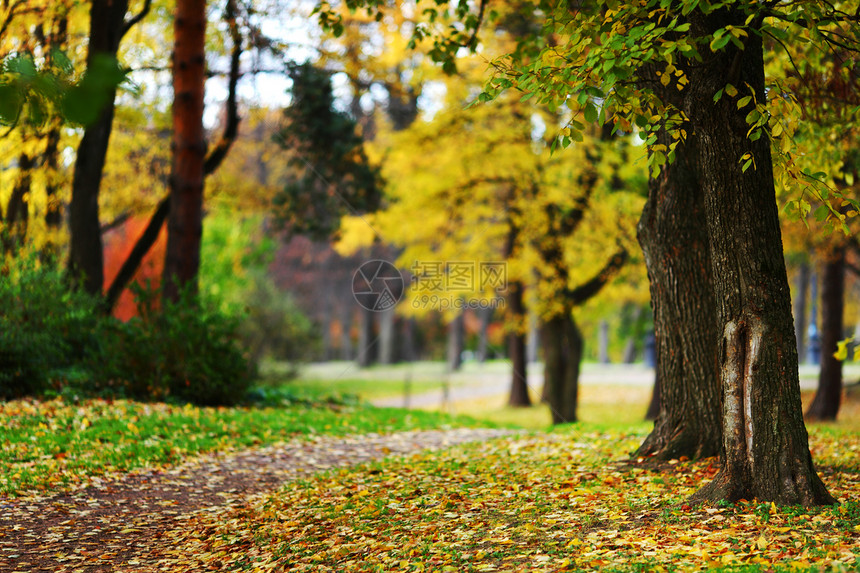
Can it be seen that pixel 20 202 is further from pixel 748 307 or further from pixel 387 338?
pixel 387 338

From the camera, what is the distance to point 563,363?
539 inches

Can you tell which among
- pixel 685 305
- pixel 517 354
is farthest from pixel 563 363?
pixel 685 305

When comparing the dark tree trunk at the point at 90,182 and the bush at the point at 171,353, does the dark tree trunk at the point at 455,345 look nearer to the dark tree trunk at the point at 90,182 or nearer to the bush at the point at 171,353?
the dark tree trunk at the point at 90,182

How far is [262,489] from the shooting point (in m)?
5.94

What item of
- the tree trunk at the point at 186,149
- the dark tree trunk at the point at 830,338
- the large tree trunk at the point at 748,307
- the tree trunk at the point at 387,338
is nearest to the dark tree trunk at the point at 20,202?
the tree trunk at the point at 186,149

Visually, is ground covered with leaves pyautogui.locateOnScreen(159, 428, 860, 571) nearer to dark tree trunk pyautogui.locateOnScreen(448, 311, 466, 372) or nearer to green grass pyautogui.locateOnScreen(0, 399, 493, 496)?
green grass pyautogui.locateOnScreen(0, 399, 493, 496)

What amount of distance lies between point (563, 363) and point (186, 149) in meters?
7.90

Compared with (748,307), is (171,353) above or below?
below

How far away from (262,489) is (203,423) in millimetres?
2278

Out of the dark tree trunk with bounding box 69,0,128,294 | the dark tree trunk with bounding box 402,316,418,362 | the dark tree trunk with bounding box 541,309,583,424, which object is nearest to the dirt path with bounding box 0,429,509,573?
the dark tree trunk with bounding box 69,0,128,294

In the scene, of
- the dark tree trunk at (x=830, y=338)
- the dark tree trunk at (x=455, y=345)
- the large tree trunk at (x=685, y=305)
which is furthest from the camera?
the dark tree trunk at (x=455, y=345)

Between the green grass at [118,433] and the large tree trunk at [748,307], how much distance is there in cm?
484

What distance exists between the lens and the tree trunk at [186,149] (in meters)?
9.70

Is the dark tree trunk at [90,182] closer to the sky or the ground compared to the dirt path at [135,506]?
closer to the sky
